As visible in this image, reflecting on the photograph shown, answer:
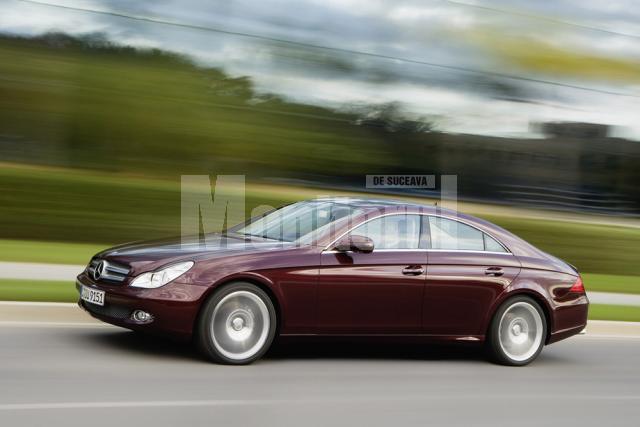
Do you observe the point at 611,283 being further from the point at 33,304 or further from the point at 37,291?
the point at 33,304

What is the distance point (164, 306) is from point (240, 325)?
637mm

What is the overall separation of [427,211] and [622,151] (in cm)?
1586

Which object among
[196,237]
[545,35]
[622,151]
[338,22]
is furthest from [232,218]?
[622,151]

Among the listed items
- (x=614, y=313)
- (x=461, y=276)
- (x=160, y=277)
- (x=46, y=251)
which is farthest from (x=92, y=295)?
(x=614, y=313)

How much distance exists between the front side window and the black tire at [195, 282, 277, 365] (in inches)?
43.1

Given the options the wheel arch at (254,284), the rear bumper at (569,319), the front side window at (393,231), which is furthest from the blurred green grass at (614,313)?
the wheel arch at (254,284)

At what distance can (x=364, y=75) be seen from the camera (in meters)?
19.2

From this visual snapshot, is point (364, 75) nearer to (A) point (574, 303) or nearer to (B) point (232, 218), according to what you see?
(B) point (232, 218)

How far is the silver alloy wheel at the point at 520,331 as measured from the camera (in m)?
8.72

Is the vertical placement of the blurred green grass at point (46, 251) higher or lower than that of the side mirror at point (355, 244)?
lower

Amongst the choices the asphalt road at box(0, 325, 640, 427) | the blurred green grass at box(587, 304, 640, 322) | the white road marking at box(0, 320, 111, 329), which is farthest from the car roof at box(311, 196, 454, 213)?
the blurred green grass at box(587, 304, 640, 322)

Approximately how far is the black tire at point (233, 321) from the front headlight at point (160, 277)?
318 mm

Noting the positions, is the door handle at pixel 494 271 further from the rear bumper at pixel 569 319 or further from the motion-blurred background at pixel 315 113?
the motion-blurred background at pixel 315 113

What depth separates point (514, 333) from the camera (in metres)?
8.79
